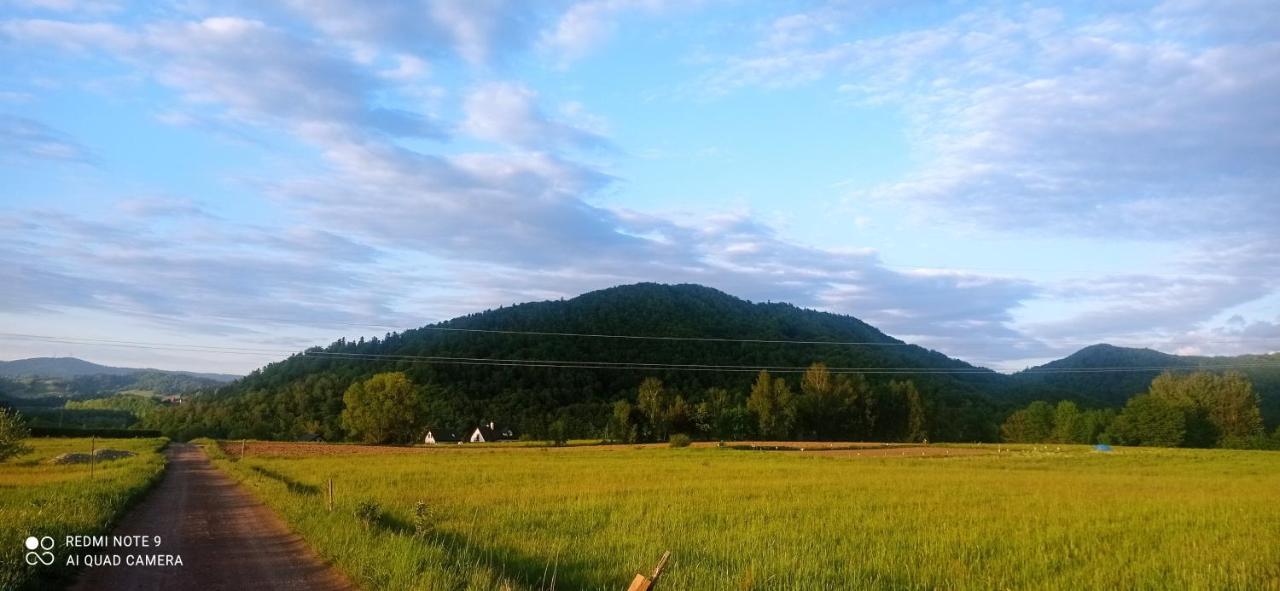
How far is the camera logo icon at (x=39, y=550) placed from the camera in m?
10.2

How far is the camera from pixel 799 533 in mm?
14695

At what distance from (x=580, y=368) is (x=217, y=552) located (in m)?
97.1

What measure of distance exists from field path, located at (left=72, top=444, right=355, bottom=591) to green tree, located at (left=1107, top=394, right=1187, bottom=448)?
98.1 m

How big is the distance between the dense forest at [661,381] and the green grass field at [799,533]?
6632 cm

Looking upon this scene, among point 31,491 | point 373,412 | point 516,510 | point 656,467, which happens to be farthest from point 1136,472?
point 373,412

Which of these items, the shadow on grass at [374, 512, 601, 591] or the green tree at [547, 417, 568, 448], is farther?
the green tree at [547, 417, 568, 448]

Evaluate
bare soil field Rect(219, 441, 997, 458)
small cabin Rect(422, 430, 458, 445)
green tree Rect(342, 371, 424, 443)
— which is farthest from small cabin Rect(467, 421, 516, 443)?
bare soil field Rect(219, 441, 997, 458)

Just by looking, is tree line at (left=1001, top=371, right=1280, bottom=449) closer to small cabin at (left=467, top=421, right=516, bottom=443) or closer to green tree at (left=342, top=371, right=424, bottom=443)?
small cabin at (left=467, top=421, right=516, bottom=443)

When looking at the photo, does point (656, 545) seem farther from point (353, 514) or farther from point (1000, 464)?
point (1000, 464)

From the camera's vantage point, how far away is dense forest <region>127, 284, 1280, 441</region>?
99062mm

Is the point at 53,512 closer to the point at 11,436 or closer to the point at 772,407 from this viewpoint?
the point at 11,436

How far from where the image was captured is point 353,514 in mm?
14359

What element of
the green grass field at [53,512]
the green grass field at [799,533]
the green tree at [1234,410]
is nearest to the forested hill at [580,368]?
the green tree at [1234,410]

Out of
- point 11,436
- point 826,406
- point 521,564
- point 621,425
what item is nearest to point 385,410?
point 621,425
